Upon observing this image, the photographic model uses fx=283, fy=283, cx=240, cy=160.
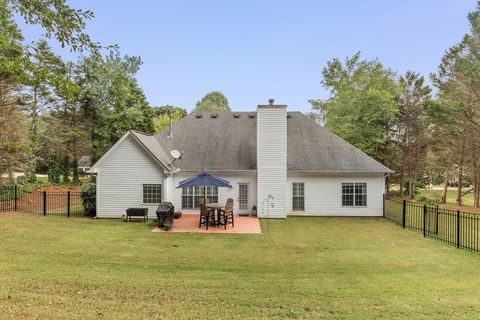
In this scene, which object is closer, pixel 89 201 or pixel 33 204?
pixel 89 201

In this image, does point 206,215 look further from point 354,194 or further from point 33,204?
point 33,204

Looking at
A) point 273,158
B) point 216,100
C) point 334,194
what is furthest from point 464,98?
point 216,100

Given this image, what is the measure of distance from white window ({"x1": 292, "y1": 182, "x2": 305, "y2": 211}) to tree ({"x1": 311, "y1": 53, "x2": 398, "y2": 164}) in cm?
1254

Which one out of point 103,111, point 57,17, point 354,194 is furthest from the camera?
point 103,111

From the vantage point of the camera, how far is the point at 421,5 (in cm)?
1895

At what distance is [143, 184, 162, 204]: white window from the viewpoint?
52.6 ft

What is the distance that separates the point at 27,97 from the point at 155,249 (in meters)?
25.5

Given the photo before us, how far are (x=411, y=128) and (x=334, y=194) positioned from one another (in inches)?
774

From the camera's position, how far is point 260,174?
16703 mm

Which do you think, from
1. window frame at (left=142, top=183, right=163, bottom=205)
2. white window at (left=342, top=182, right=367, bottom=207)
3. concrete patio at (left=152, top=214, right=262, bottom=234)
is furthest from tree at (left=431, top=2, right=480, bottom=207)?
window frame at (left=142, top=183, right=163, bottom=205)

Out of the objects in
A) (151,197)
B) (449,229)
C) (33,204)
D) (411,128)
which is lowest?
(449,229)

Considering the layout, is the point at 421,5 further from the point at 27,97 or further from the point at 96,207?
A: the point at 27,97

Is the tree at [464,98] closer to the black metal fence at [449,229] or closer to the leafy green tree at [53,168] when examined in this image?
the black metal fence at [449,229]

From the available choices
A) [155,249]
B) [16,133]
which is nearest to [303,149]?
[155,249]
